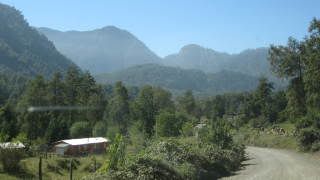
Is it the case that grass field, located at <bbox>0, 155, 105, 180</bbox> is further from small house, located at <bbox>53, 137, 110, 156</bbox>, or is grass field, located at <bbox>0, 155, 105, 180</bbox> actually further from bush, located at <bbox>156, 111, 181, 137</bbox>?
bush, located at <bbox>156, 111, 181, 137</bbox>

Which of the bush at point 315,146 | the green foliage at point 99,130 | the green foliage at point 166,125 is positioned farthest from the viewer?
the green foliage at point 99,130

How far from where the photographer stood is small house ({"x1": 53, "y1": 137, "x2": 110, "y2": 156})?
75562 mm

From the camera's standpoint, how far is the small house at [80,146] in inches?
2975

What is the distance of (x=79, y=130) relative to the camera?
85750 mm

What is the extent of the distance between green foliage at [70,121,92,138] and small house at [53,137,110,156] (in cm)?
247

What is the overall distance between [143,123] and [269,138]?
79.3ft

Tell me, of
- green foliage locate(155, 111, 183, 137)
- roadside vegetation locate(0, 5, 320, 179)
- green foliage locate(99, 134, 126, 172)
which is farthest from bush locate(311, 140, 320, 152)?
green foliage locate(99, 134, 126, 172)

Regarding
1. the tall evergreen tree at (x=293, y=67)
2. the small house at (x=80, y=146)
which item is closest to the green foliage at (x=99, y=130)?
the small house at (x=80, y=146)

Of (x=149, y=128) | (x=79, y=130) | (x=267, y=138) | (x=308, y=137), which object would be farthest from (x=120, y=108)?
(x=308, y=137)

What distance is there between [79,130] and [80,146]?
24.5ft

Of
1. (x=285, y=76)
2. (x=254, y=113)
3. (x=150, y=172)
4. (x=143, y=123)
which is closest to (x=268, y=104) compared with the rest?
(x=254, y=113)

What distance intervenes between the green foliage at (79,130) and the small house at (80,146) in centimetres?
247

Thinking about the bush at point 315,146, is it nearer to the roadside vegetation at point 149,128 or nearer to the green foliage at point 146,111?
the roadside vegetation at point 149,128

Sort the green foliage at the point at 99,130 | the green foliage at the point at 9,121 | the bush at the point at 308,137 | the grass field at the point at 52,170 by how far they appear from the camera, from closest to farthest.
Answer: the grass field at the point at 52,170
the bush at the point at 308,137
the green foliage at the point at 9,121
the green foliage at the point at 99,130
